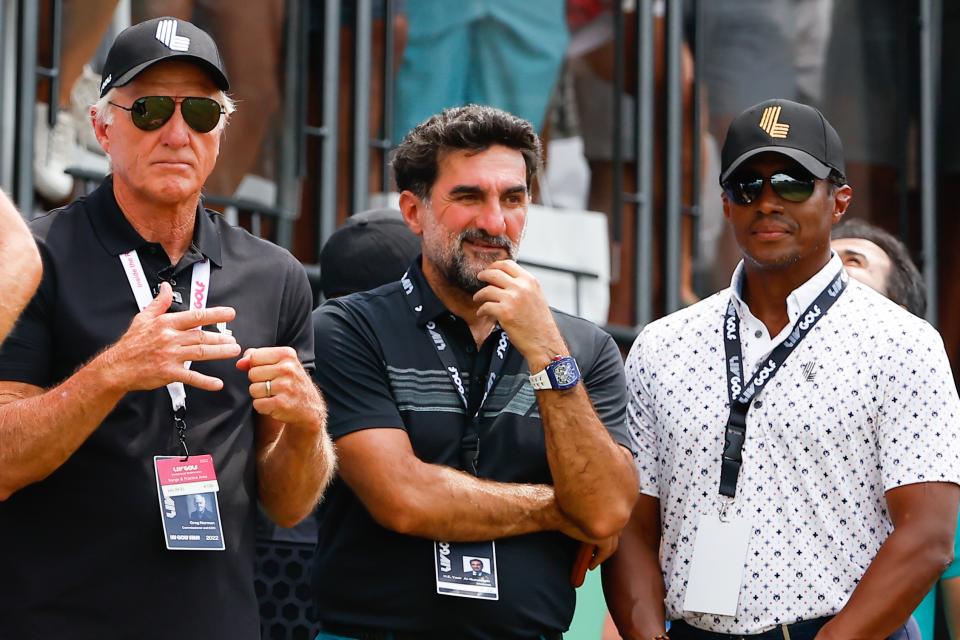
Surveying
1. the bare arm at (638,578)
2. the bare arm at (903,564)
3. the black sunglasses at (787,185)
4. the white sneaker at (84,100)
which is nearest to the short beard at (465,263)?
the black sunglasses at (787,185)

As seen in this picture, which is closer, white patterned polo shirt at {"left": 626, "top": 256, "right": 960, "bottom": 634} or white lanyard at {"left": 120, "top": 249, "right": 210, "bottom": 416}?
white lanyard at {"left": 120, "top": 249, "right": 210, "bottom": 416}

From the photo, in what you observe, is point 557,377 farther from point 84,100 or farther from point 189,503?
point 84,100

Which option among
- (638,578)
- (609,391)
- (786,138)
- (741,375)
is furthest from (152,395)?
(786,138)

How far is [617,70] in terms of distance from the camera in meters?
9.16

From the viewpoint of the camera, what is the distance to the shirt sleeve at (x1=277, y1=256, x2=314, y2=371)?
3430 mm

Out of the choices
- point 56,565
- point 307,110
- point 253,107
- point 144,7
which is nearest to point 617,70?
point 307,110

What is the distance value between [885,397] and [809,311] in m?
0.30

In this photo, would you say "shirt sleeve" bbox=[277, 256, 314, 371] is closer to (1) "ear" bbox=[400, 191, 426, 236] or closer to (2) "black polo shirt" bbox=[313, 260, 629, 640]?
(2) "black polo shirt" bbox=[313, 260, 629, 640]

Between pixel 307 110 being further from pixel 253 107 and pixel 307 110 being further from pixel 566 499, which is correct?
pixel 566 499

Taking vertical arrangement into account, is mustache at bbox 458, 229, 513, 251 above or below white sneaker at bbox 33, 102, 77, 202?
below

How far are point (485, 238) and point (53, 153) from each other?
3.07 meters

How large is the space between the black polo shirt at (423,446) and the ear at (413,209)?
20 centimetres

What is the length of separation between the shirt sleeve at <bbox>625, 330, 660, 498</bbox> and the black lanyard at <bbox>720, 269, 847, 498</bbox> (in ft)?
0.79

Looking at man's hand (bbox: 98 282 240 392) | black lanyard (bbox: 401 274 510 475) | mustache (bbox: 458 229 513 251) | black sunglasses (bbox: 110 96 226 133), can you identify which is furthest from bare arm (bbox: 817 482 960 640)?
black sunglasses (bbox: 110 96 226 133)
